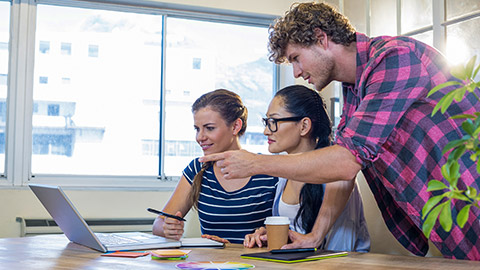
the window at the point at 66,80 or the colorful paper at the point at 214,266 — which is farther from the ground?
the window at the point at 66,80

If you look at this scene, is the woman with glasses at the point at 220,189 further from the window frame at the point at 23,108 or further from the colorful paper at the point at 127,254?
the window frame at the point at 23,108

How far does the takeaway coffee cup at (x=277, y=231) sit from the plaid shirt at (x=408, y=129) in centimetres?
31

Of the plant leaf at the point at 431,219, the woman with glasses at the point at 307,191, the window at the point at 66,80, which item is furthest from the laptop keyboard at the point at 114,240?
the window at the point at 66,80

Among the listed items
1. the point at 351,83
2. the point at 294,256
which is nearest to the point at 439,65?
the point at 351,83

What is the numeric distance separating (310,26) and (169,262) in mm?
851

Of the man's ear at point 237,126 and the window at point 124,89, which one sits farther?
the window at point 124,89

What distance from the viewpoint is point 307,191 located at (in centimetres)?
192

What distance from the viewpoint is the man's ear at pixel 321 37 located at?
168cm

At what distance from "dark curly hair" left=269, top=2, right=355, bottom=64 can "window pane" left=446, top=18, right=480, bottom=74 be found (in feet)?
2.36

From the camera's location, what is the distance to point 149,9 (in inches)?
143

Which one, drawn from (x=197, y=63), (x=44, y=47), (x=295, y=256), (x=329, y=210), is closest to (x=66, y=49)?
(x=44, y=47)

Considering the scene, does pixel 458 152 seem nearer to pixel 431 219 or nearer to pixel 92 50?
pixel 431 219

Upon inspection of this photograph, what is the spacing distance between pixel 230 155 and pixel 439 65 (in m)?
0.62

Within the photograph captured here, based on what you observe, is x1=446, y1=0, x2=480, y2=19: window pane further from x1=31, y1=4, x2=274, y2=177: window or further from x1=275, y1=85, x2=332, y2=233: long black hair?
x1=31, y1=4, x2=274, y2=177: window
